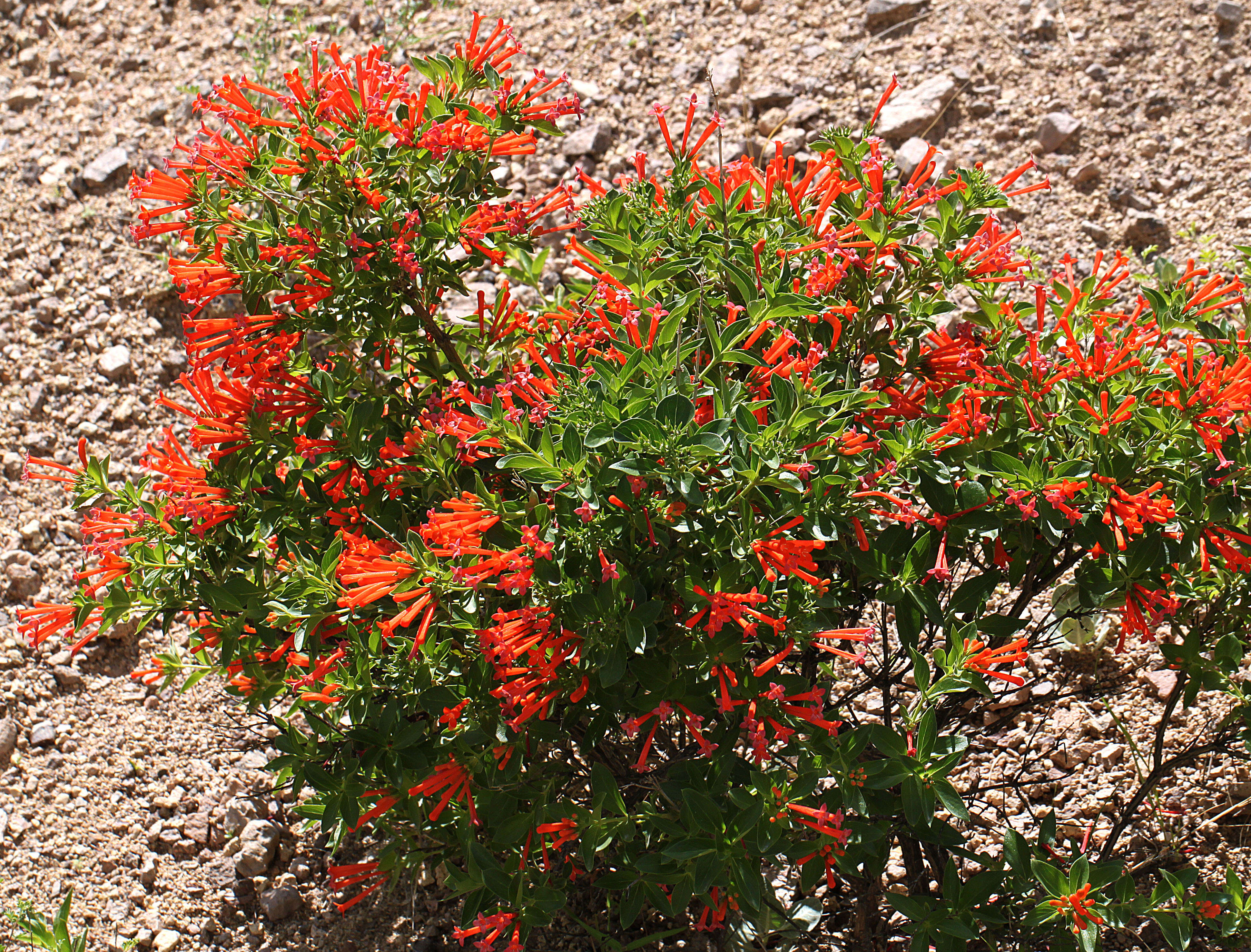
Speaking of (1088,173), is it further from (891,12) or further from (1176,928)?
(1176,928)

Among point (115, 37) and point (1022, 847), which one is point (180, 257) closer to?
point (115, 37)

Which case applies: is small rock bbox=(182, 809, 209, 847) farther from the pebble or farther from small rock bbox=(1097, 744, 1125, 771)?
small rock bbox=(1097, 744, 1125, 771)

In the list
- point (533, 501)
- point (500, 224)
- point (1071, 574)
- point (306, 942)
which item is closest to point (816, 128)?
point (1071, 574)

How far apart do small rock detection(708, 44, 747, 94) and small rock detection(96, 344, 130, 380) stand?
2922 millimetres

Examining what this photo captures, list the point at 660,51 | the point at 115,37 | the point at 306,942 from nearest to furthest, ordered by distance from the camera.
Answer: the point at 306,942 < the point at 660,51 < the point at 115,37

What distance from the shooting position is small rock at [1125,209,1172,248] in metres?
4.04

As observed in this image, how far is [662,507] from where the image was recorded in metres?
1.72

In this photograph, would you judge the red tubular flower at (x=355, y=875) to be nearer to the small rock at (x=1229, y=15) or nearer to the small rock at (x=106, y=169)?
the small rock at (x=106, y=169)

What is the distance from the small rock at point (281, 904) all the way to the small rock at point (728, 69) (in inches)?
151

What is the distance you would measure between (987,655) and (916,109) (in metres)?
3.40

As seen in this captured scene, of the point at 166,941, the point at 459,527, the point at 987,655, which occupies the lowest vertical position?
the point at 166,941

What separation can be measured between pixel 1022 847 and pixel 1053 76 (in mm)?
3767

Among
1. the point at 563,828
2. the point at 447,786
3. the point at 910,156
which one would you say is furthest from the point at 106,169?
the point at 563,828

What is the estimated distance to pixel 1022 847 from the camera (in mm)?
1980
